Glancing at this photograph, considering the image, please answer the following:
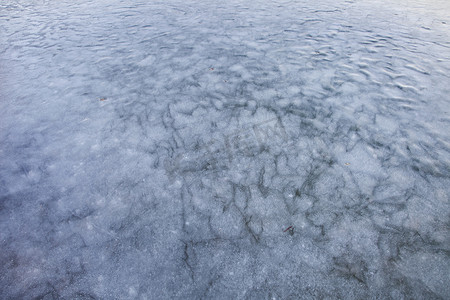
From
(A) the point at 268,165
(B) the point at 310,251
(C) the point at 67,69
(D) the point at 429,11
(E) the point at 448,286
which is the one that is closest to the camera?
(E) the point at 448,286

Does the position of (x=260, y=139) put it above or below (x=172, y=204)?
above

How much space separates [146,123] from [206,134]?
2.05 feet

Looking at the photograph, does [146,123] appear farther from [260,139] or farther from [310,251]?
[310,251]

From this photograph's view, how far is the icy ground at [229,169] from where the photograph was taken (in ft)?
4.20

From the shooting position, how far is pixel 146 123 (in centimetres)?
225

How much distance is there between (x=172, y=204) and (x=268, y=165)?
0.79 meters

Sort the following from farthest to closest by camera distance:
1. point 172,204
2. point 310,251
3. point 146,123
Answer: point 146,123
point 172,204
point 310,251

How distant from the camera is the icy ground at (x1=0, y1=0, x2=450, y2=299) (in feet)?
4.20

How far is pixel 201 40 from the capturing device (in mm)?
3719

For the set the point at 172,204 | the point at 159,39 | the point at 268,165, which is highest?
the point at 159,39

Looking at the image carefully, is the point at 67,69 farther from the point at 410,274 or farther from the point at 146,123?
the point at 410,274

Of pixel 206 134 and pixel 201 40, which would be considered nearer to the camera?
pixel 206 134

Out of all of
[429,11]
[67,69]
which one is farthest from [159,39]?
[429,11]

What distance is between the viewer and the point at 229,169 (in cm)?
181
